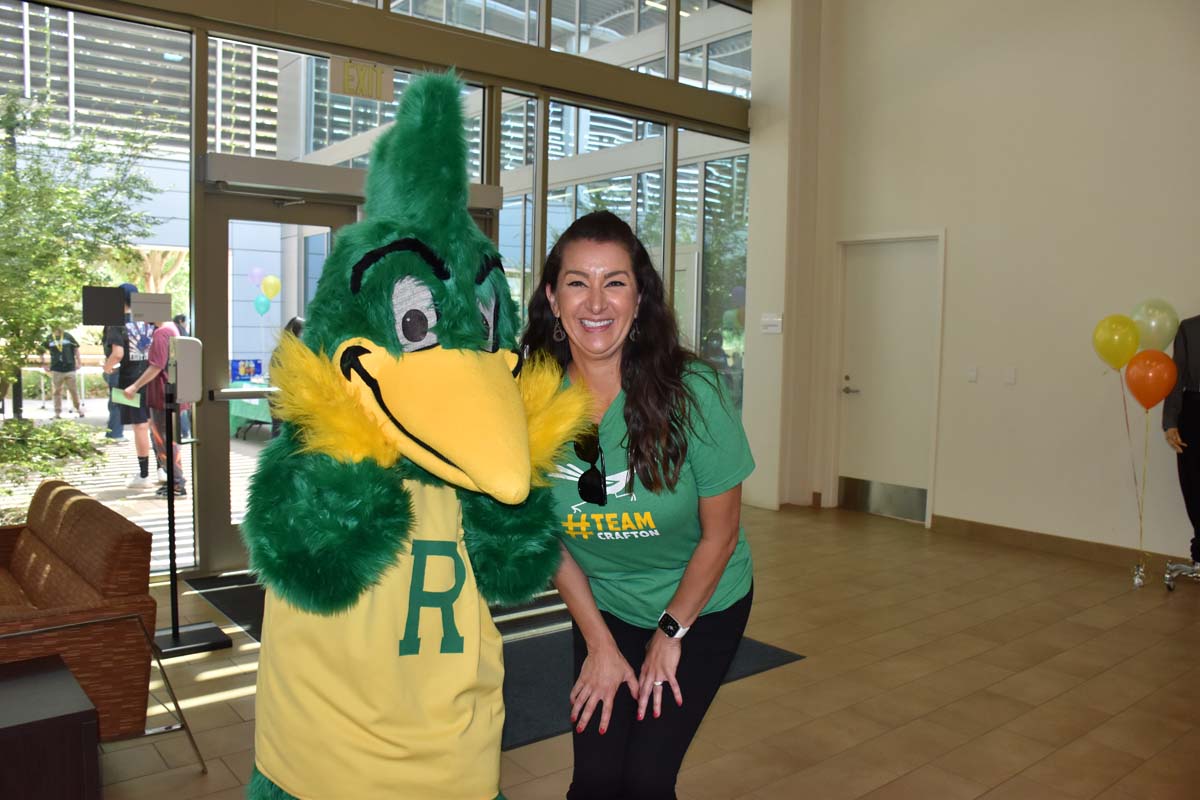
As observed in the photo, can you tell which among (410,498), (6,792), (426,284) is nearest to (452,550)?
(410,498)

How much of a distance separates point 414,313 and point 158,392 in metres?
4.25

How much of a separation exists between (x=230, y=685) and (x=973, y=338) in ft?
16.8

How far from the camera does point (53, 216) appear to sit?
453cm

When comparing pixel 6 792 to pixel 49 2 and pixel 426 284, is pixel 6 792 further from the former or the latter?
pixel 49 2

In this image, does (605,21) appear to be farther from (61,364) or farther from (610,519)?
(610,519)

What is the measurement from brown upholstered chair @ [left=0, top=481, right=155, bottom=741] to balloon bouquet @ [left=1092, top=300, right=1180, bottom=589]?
4893mm

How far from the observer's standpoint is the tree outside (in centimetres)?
440

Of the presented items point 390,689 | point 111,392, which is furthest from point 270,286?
point 390,689

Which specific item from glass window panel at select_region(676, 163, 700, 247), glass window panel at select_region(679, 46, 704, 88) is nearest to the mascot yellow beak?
glass window panel at select_region(676, 163, 700, 247)

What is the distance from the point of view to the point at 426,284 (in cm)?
129

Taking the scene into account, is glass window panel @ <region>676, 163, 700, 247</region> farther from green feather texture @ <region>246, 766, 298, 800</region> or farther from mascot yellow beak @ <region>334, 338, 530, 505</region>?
green feather texture @ <region>246, 766, 298, 800</region>

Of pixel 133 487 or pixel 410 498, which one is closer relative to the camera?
pixel 410 498

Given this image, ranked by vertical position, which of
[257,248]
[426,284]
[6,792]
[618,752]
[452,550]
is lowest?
[6,792]

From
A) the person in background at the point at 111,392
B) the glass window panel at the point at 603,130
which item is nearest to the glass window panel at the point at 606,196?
the glass window panel at the point at 603,130
